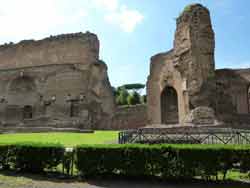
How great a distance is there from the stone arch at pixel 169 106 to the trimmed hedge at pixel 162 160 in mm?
20550

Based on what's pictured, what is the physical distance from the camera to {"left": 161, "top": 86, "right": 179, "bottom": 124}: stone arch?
28.3 meters

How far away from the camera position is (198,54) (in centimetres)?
2303

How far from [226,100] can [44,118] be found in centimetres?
1900

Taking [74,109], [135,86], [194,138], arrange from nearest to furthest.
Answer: [194,138]
[74,109]
[135,86]

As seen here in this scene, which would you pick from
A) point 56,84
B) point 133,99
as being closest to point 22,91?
point 56,84

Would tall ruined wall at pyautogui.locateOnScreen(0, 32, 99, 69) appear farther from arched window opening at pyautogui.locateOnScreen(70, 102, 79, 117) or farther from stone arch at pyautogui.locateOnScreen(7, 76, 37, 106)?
arched window opening at pyautogui.locateOnScreen(70, 102, 79, 117)

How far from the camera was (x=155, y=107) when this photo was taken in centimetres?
2880

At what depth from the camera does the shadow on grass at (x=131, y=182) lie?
7418mm

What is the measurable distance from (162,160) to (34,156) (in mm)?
3852

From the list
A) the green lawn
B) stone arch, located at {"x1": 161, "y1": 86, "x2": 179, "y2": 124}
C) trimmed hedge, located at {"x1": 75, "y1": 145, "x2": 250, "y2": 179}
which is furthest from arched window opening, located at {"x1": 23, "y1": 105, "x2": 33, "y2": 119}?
trimmed hedge, located at {"x1": 75, "y1": 145, "x2": 250, "y2": 179}

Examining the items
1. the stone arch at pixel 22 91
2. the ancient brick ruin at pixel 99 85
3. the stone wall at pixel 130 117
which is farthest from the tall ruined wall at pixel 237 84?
the stone arch at pixel 22 91

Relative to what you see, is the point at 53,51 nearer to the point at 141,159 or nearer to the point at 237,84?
the point at 237,84

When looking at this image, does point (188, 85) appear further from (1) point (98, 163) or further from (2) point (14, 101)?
(2) point (14, 101)

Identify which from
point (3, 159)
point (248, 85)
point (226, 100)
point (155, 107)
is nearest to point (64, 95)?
point (155, 107)
